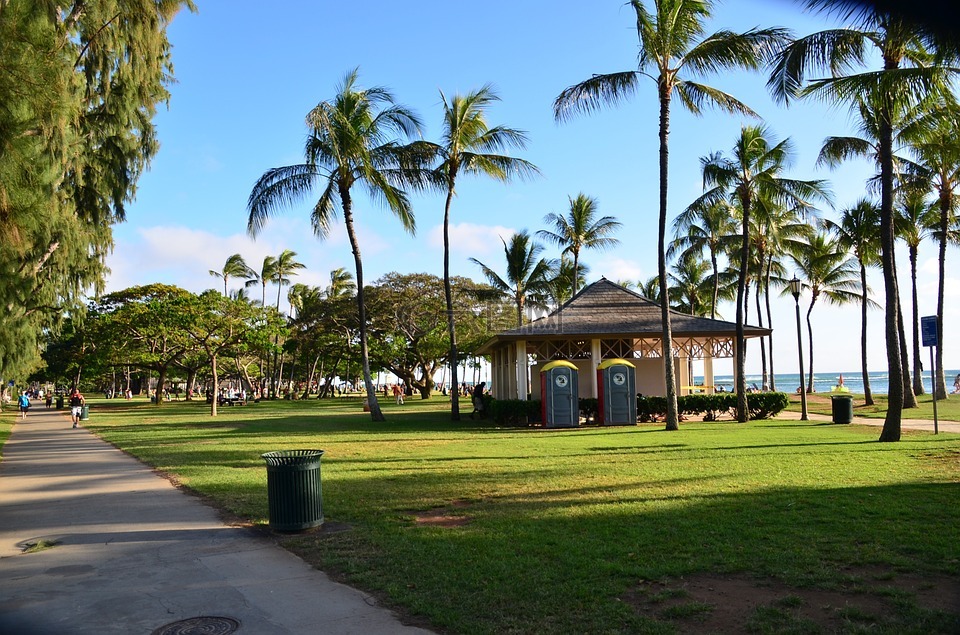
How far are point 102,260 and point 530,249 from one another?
20.7 m

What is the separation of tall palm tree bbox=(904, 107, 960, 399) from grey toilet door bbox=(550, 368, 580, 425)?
11.1 m

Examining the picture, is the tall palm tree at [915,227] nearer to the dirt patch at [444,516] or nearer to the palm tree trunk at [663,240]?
the palm tree trunk at [663,240]

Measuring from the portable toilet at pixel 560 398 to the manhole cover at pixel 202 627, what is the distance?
59.0 feet

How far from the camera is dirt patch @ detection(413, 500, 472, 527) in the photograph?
26.5 feet

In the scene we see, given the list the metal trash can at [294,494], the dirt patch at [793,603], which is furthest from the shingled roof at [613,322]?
the dirt patch at [793,603]

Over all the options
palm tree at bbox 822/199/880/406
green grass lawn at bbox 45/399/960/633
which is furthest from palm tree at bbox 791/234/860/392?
green grass lawn at bbox 45/399/960/633

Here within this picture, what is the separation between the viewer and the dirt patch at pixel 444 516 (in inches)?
318

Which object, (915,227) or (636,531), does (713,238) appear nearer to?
(915,227)

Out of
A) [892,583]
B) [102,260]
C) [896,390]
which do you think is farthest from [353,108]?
[892,583]

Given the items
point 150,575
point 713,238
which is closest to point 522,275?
point 713,238

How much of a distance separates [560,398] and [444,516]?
14545 millimetres

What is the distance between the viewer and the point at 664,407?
2380cm

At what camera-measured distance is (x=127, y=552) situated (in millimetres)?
7254

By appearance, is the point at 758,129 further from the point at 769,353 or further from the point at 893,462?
the point at 769,353
